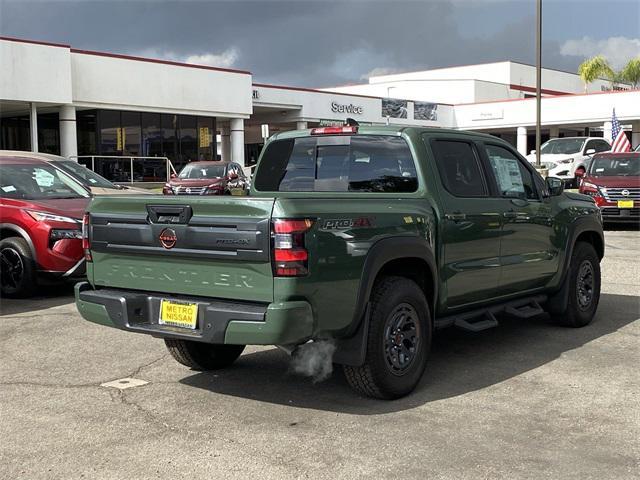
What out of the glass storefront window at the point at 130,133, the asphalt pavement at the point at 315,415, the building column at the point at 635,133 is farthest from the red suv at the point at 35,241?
the building column at the point at 635,133

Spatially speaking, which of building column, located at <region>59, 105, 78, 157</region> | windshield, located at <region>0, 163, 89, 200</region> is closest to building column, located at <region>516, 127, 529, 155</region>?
building column, located at <region>59, 105, 78, 157</region>

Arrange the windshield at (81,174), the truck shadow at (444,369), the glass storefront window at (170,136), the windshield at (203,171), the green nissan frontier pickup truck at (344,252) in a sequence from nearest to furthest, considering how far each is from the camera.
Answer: the green nissan frontier pickup truck at (344,252) < the truck shadow at (444,369) < the windshield at (81,174) < the windshield at (203,171) < the glass storefront window at (170,136)

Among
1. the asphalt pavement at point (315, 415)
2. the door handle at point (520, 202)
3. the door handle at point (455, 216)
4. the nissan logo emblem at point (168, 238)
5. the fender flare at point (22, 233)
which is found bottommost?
the asphalt pavement at point (315, 415)

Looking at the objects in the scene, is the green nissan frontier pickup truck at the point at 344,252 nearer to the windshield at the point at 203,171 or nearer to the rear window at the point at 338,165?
the rear window at the point at 338,165

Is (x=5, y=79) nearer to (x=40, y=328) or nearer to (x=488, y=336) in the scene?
(x=40, y=328)

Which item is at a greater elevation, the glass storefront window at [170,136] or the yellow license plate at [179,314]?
the glass storefront window at [170,136]

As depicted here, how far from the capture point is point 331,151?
225 inches

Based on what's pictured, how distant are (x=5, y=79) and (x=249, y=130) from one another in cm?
2497

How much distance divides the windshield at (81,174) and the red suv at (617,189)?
34.1 feet

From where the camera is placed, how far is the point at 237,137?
35062 mm

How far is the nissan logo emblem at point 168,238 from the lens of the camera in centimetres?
444

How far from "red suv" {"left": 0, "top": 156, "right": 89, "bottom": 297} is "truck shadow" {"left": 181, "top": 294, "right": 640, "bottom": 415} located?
3.49 m

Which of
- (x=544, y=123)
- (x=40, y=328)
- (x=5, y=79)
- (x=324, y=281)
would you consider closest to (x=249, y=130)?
(x=544, y=123)

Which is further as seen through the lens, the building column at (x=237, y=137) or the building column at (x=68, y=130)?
the building column at (x=237, y=137)
